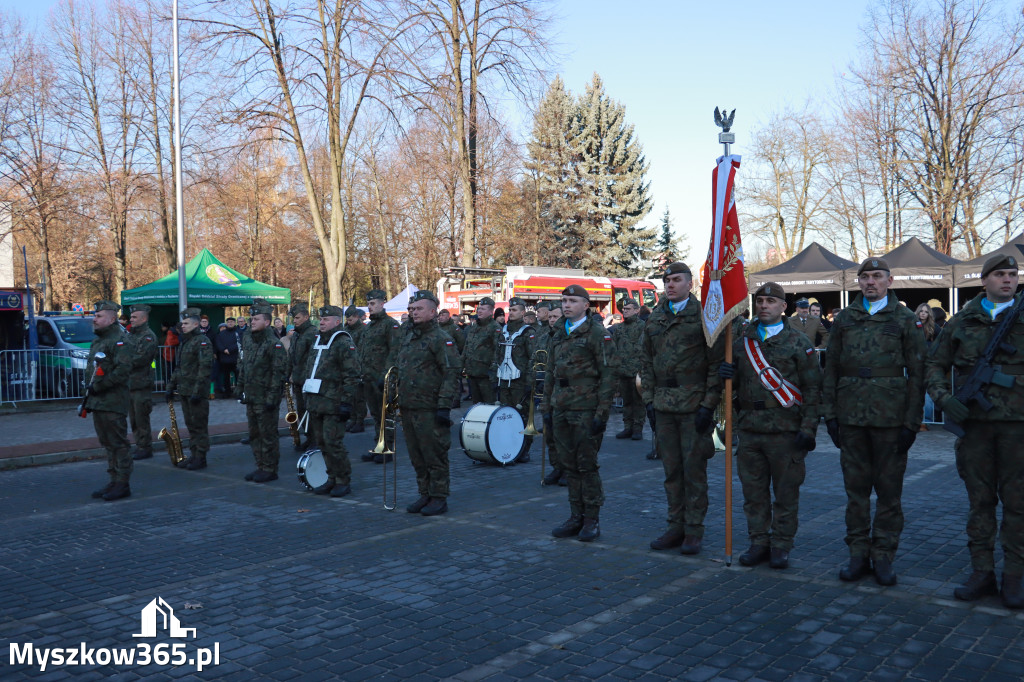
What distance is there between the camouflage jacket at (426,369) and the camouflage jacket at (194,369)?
4180 millimetres

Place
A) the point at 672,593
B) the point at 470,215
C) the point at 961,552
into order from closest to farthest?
the point at 672,593
the point at 961,552
the point at 470,215

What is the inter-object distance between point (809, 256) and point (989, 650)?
19.8 m

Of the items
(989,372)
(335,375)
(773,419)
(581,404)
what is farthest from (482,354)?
(989,372)

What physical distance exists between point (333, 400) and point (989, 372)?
647 cm

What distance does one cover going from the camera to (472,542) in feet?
23.1

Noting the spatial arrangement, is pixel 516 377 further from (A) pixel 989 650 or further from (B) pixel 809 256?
(B) pixel 809 256

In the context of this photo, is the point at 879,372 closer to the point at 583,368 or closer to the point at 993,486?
the point at 993,486

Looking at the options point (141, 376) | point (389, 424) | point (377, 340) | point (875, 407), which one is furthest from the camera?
point (377, 340)

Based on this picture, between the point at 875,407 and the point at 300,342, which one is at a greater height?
the point at 300,342

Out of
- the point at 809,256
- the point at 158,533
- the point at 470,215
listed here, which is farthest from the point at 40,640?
the point at 470,215

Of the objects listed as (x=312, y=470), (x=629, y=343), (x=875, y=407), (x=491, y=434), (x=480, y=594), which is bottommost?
(x=480, y=594)

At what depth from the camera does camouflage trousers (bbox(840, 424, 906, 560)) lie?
5668mm

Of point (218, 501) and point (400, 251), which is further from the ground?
point (400, 251)

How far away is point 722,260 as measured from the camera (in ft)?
21.3
